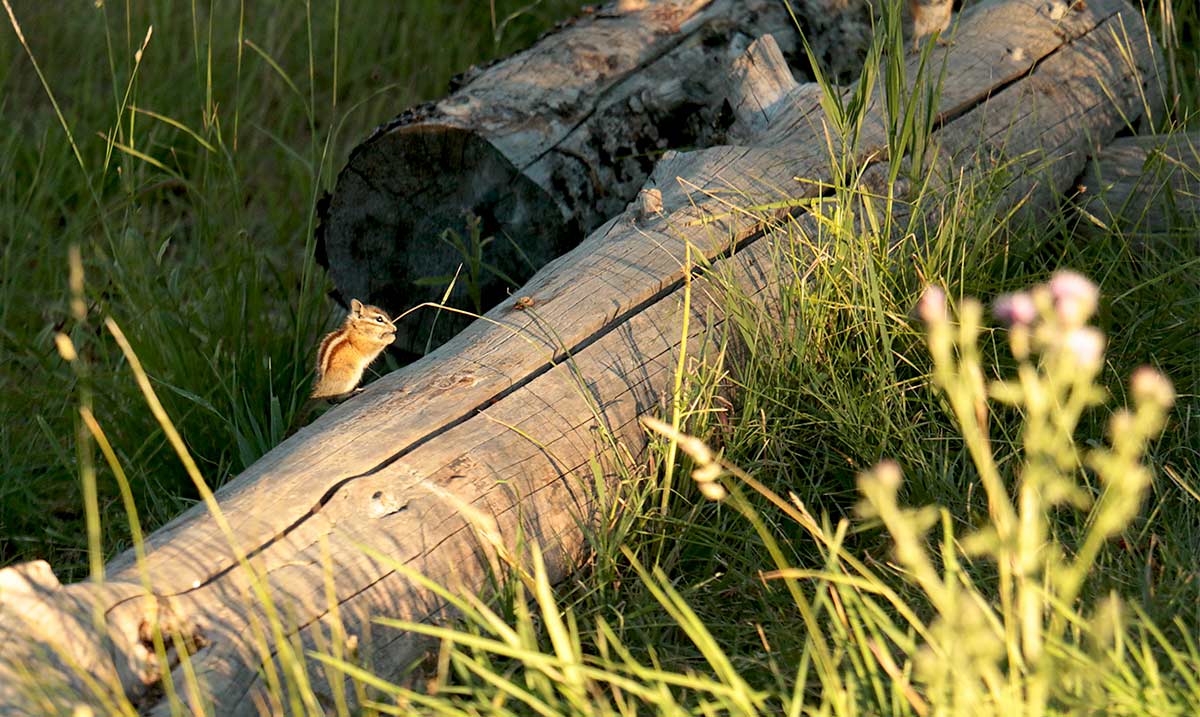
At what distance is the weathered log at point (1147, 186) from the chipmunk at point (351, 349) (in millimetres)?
2131

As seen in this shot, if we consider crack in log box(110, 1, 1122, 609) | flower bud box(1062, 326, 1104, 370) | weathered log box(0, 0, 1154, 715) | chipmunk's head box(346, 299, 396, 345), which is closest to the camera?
flower bud box(1062, 326, 1104, 370)

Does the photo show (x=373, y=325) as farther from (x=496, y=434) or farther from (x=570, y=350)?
(x=496, y=434)

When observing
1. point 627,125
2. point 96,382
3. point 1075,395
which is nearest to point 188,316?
point 96,382

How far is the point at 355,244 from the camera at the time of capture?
180 inches

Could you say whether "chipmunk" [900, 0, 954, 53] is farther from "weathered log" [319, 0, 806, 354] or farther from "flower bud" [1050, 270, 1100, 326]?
"flower bud" [1050, 270, 1100, 326]

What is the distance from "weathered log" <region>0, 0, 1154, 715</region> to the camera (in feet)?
7.61

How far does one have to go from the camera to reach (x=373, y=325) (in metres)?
3.96

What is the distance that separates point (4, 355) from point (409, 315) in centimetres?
138

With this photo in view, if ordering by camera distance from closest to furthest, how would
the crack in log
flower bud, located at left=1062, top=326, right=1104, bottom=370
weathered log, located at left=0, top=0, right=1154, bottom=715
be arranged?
flower bud, located at left=1062, top=326, right=1104, bottom=370, weathered log, located at left=0, top=0, right=1154, bottom=715, the crack in log

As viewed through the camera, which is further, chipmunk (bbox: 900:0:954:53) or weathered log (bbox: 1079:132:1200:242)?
chipmunk (bbox: 900:0:954:53)

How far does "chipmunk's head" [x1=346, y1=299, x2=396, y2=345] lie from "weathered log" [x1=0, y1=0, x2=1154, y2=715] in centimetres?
80

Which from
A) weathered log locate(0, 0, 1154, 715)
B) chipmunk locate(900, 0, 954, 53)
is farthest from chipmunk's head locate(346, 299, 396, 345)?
chipmunk locate(900, 0, 954, 53)

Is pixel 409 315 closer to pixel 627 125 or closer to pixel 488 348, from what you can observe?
pixel 627 125

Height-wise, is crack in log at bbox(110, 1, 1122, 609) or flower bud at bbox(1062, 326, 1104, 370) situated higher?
flower bud at bbox(1062, 326, 1104, 370)
